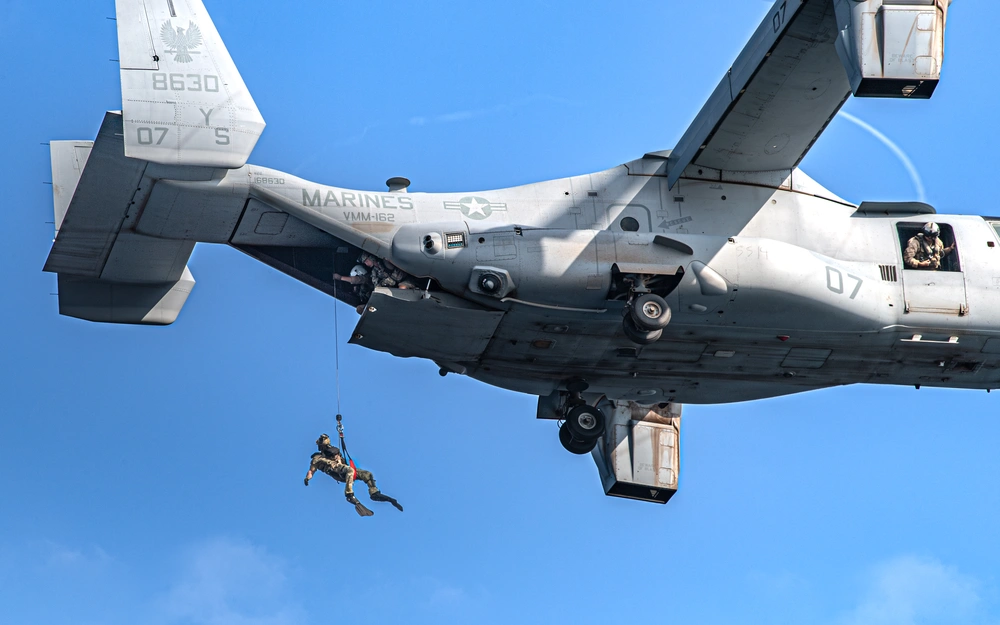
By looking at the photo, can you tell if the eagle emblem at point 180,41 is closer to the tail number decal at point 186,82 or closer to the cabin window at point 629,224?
the tail number decal at point 186,82

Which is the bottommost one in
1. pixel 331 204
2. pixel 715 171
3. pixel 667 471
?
pixel 667 471

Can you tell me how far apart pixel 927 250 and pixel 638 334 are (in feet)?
20.4

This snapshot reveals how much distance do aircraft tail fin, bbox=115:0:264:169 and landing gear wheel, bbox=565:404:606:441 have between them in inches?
Result: 339

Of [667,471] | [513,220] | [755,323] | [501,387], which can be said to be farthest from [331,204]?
[667,471]

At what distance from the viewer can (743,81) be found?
998 inches

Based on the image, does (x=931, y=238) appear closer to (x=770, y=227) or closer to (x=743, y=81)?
(x=770, y=227)

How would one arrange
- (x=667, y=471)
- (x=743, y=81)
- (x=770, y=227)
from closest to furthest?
(x=743, y=81), (x=770, y=227), (x=667, y=471)

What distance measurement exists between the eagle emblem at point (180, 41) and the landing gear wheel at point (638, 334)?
8385mm

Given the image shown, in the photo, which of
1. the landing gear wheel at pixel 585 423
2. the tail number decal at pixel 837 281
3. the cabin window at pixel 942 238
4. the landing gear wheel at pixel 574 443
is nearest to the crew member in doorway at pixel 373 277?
the landing gear wheel at pixel 585 423

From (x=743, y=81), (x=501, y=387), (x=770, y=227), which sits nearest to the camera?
(x=743, y=81)

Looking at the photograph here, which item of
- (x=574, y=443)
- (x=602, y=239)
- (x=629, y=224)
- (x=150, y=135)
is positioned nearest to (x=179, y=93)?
(x=150, y=135)

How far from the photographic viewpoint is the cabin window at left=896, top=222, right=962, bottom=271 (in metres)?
27.8

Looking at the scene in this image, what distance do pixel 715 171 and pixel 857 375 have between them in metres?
5.07

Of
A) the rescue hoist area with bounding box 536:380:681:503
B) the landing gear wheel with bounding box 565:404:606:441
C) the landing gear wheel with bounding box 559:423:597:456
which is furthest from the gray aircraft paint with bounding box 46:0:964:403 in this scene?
the rescue hoist area with bounding box 536:380:681:503
